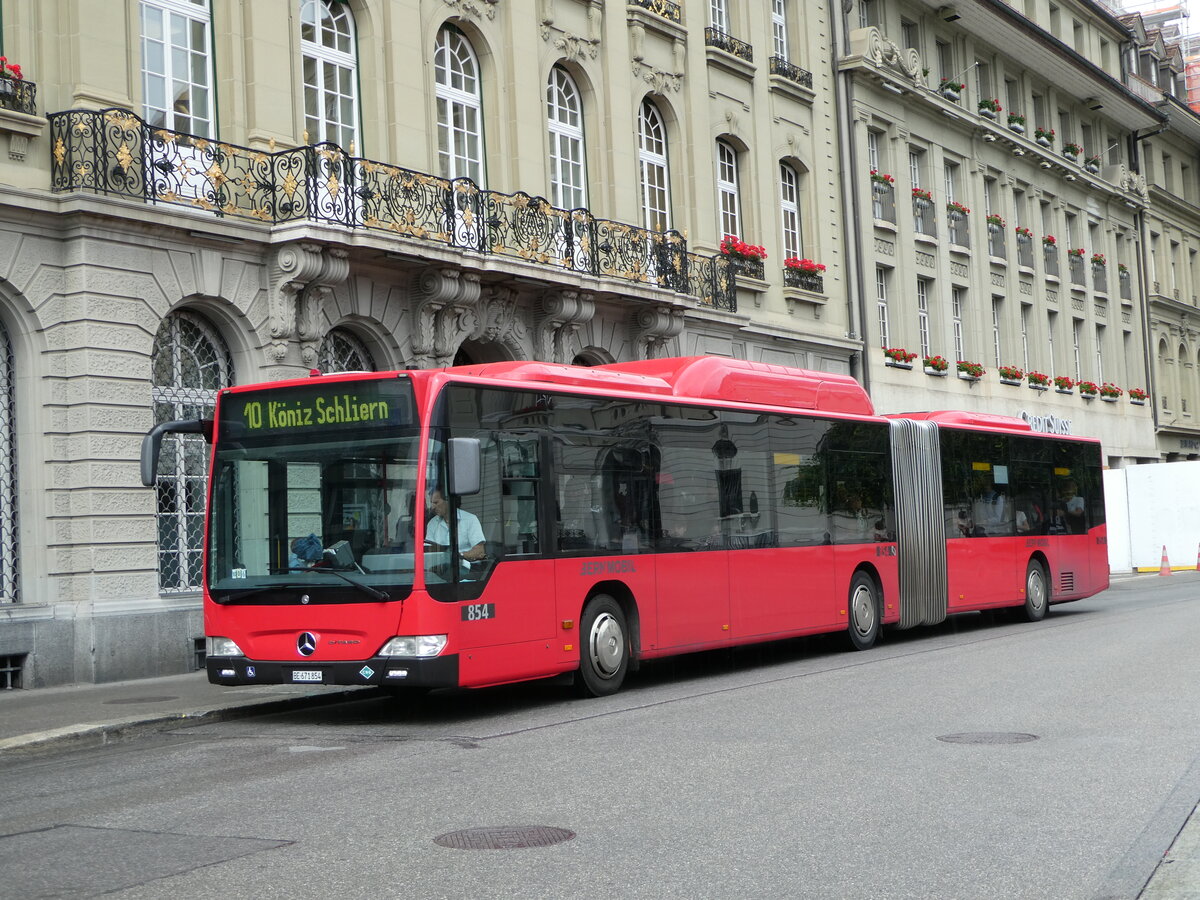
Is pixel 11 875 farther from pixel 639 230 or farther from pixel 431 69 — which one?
pixel 639 230

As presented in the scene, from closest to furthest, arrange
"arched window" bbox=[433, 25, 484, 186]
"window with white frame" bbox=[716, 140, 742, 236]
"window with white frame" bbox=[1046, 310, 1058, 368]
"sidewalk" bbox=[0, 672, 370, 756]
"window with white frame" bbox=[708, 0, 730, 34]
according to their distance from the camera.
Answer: "sidewalk" bbox=[0, 672, 370, 756]
"arched window" bbox=[433, 25, 484, 186]
"window with white frame" bbox=[716, 140, 742, 236]
"window with white frame" bbox=[708, 0, 730, 34]
"window with white frame" bbox=[1046, 310, 1058, 368]

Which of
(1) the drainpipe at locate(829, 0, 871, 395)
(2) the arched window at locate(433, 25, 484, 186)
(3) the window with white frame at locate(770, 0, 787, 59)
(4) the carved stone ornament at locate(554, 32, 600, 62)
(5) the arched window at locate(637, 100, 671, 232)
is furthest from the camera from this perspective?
(1) the drainpipe at locate(829, 0, 871, 395)

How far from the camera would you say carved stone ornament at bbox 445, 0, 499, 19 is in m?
22.3

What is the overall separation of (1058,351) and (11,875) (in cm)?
4037

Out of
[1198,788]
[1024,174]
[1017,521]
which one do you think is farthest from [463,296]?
[1024,174]

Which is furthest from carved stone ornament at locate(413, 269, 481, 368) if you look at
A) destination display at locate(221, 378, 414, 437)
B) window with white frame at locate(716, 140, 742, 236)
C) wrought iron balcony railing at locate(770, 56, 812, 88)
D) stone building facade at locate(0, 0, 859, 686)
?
wrought iron balcony railing at locate(770, 56, 812, 88)

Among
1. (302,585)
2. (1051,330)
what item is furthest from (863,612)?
(1051,330)

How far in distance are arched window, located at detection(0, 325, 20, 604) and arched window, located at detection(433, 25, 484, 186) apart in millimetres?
7590

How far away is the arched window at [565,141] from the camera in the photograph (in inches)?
964

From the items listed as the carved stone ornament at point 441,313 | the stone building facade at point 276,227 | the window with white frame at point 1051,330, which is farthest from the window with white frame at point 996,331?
the carved stone ornament at point 441,313

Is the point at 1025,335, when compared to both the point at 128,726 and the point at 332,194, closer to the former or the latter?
the point at 332,194

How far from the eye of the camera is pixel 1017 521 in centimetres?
2267

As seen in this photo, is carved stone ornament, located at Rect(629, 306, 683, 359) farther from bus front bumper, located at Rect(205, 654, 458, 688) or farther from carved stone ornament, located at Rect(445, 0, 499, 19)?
bus front bumper, located at Rect(205, 654, 458, 688)

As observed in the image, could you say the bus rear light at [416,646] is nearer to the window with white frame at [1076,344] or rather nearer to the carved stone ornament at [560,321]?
the carved stone ornament at [560,321]
